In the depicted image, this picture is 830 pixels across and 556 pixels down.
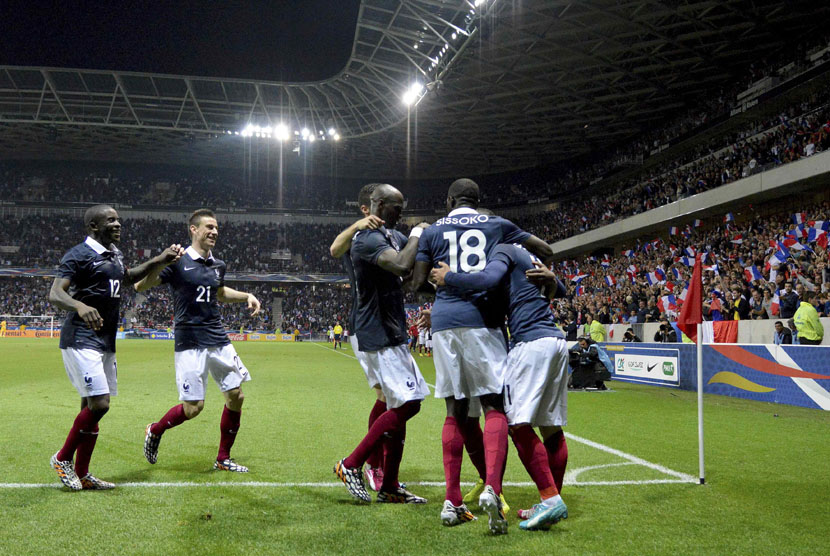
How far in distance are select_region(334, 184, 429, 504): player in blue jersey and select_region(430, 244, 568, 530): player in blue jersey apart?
60cm

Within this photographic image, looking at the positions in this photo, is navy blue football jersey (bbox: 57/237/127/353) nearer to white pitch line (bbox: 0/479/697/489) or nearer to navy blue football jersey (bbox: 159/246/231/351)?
navy blue football jersey (bbox: 159/246/231/351)

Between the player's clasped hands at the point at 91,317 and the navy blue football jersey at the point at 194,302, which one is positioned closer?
the player's clasped hands at the point at 91,317

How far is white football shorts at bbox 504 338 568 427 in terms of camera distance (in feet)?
14.5

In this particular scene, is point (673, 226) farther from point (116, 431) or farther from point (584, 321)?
point (116, 431)

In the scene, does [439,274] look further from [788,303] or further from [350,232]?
[788,303]

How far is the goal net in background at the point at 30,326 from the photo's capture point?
4788 centimetres

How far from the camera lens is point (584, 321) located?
27266 mm

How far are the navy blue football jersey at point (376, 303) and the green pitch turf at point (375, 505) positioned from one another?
1.25 meters

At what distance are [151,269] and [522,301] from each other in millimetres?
3231

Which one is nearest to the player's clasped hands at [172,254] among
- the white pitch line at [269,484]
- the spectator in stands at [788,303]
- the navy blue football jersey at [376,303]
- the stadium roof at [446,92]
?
the navy blue football jersey at [376,303]

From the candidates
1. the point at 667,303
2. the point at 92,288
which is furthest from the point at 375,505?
the point at 667,303

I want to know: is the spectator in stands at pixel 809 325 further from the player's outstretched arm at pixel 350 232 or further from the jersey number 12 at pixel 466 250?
the player's outstretched arm at pixel 350 232

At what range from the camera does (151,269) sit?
18.9 feet

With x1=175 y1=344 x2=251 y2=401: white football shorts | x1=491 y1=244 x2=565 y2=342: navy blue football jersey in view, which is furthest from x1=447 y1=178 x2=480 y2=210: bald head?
x1=175 y1=344 x2=251 y2=401: white football shorts
